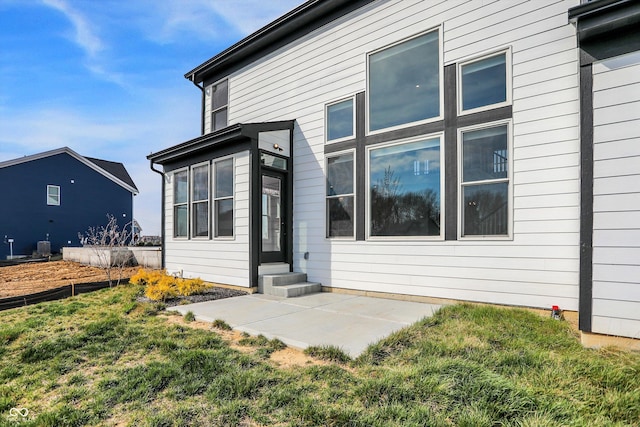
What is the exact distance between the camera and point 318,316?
467 cm

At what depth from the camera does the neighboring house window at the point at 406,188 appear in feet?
17.8

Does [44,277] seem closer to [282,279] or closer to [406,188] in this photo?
[282,279]

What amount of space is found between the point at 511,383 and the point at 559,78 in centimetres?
395

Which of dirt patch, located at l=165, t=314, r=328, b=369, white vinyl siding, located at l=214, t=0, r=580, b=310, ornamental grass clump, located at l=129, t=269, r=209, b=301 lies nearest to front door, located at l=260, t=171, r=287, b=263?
white vinyl siding, located at l=214, t=0, r=580, b=310

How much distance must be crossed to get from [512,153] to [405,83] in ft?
7.36

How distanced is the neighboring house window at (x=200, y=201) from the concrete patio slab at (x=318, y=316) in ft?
8.25

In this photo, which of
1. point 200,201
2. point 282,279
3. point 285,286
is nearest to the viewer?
point 285,286

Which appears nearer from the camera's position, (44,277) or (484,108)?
(484,108)

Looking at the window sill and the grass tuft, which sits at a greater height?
the window sill

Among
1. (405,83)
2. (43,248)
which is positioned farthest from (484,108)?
(43,248)

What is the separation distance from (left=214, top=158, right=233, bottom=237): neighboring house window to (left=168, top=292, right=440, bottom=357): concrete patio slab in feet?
5.90

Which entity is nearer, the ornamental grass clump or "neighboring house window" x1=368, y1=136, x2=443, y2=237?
"neighboring house window" x1=368, y1=136, x2=443, y2=237

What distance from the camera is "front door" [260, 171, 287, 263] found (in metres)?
6.98

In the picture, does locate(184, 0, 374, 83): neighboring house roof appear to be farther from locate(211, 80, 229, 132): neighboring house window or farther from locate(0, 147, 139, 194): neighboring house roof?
locate(0, 147, 139, 194): neighboring house roof
